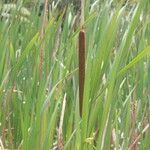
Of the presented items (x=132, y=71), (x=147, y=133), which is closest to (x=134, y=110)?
(x=147, y=133)

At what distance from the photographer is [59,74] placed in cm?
119

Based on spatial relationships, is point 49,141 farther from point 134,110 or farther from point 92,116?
point 134,110

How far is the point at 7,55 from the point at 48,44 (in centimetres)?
17

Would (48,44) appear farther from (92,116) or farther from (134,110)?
(92,116)

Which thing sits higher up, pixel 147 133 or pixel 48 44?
pixel 48 44

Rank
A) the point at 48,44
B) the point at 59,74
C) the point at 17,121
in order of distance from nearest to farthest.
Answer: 1. the point at 59,74
2. the point at 17,121
3. the point at 48,44

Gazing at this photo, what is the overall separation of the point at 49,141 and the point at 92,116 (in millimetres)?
85

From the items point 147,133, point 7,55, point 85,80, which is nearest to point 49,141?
point 85,80

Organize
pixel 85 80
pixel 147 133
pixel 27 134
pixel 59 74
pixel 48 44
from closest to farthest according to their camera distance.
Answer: pixel 85 80 → pixel 27 134 → pixel 147 133 → pixel 59 74 → pixel 48 44

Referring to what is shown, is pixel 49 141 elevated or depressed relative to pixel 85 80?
depressed

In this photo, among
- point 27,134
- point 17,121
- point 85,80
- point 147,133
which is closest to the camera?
point 85,80

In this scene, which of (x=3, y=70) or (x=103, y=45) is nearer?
(x=103, y=45)

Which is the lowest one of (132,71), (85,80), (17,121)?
(17,121)

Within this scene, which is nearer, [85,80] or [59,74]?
[85,80]
